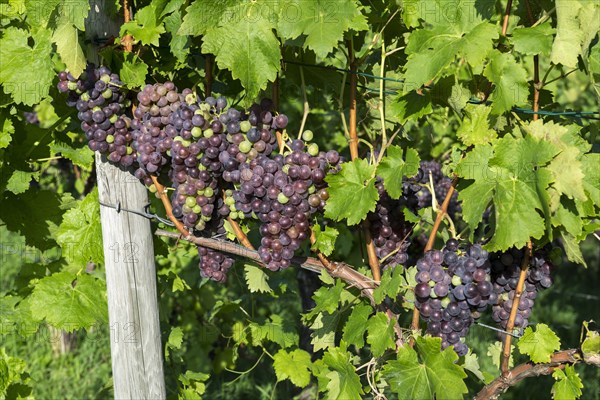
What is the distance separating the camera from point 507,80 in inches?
80.9

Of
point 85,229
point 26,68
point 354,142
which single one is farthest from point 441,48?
point 85,229

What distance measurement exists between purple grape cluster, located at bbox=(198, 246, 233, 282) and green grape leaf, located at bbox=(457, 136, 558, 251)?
3.17 feet

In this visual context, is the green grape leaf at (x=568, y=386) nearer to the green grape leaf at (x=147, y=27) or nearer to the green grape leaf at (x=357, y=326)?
the green grape leaf at (x=357, y=326)

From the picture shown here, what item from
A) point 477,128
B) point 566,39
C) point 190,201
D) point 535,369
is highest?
point 566,39

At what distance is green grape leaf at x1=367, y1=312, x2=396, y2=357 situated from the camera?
7.54 feet

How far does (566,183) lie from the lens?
6.54 feet

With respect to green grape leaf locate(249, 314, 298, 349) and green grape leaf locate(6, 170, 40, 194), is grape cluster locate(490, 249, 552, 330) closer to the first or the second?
green grape leaf locate(249, 314, 298, 349)

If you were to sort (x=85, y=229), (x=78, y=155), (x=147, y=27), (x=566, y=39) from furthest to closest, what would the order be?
(x=78, y=155), (x=85, y=229), (x=147, y=27), (x=566, y=39)

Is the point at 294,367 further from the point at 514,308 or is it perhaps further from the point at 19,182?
the point at 19,182

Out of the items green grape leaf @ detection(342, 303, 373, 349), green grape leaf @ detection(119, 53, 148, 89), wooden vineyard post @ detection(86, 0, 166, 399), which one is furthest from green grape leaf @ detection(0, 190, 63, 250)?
green grape leaf @ detection(342, 303, 373, 349)

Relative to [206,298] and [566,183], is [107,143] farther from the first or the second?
[206,298]

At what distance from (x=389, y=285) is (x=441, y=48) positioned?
705 mm

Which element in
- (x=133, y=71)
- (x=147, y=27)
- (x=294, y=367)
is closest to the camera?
(x=147, y=27)

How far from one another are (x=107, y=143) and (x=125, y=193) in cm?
22
